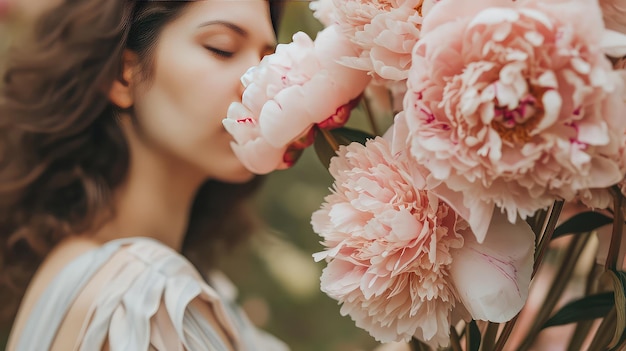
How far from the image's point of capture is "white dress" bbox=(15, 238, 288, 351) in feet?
1.80

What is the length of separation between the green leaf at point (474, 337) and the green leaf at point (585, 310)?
0.19 feet

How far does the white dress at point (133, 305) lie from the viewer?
0.55 meters

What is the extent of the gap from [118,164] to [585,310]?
449mm

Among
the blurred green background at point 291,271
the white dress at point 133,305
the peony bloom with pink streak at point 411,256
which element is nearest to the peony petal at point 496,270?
the peony bloom with pink streak at point 411,256

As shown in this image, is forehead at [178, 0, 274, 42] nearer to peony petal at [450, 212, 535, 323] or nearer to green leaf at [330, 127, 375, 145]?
green leaf at [330, 127, 375, 145]

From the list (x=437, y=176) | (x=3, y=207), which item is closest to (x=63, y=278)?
(x=3, y=207)

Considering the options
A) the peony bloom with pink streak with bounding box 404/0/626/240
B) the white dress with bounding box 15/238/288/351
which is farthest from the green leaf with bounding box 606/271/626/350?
the white dress with bounding box 15/238/288/351

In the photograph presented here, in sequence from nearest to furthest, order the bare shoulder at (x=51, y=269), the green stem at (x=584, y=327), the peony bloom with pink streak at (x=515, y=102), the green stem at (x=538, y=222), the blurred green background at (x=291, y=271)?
the peony bloom with pink streak at (x=515, y=102) → the green stem at (x=538, y=222) → the green stem at (x=584, y=327) → the bare shoulder at (x=51, y=269) → the blurred green background at (x=291, y=271)

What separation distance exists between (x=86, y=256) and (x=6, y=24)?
0.29 m

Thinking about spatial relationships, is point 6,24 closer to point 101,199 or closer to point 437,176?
point 101,199

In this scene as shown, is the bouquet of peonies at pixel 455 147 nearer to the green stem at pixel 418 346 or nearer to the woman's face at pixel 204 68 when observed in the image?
the green stem at pixel 418 346

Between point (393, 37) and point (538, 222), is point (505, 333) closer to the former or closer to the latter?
point (538, 222)

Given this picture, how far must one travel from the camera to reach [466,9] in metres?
0.33

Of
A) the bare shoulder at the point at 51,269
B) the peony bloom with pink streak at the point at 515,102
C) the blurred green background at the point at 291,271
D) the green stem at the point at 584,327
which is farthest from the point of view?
the blurred green background at the point at 291,271
